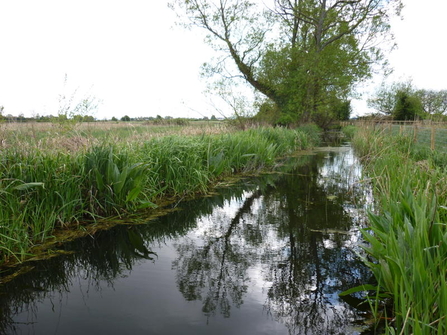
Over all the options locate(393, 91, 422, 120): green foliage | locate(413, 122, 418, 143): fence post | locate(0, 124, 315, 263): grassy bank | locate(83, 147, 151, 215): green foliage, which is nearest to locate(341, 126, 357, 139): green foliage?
locate(393, 91, 422, 120): green foliage

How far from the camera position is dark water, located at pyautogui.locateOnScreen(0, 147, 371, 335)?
2.34 meters

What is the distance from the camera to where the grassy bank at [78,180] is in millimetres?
3431

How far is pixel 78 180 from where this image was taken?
13.9 feet

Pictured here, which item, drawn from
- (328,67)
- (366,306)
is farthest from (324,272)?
(328,67)

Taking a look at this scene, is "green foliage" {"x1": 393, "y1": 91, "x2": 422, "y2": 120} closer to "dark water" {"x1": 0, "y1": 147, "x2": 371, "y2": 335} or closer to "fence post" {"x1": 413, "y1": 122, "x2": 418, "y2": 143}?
"fence post" {"x1": 413, "y1": 122, "x2": 418, "y2": 143}

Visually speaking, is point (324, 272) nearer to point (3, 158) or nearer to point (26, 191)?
point (26, 191)

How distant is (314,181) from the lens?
25.7 feet

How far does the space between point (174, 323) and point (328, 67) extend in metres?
20.3

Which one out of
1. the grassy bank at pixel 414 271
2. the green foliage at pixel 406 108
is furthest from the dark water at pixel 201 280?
the green foliage at pixel 406 108

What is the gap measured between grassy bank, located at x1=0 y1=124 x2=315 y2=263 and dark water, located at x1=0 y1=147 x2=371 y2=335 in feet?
1.48

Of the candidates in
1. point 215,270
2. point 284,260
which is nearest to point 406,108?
point 284,260

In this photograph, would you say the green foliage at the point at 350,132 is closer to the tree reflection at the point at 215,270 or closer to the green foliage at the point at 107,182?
the green foliage at the point at 107,182

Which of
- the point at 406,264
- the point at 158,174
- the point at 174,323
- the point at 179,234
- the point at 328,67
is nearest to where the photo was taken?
the point at 406,264

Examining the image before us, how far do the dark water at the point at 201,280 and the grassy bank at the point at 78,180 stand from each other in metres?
0.45
